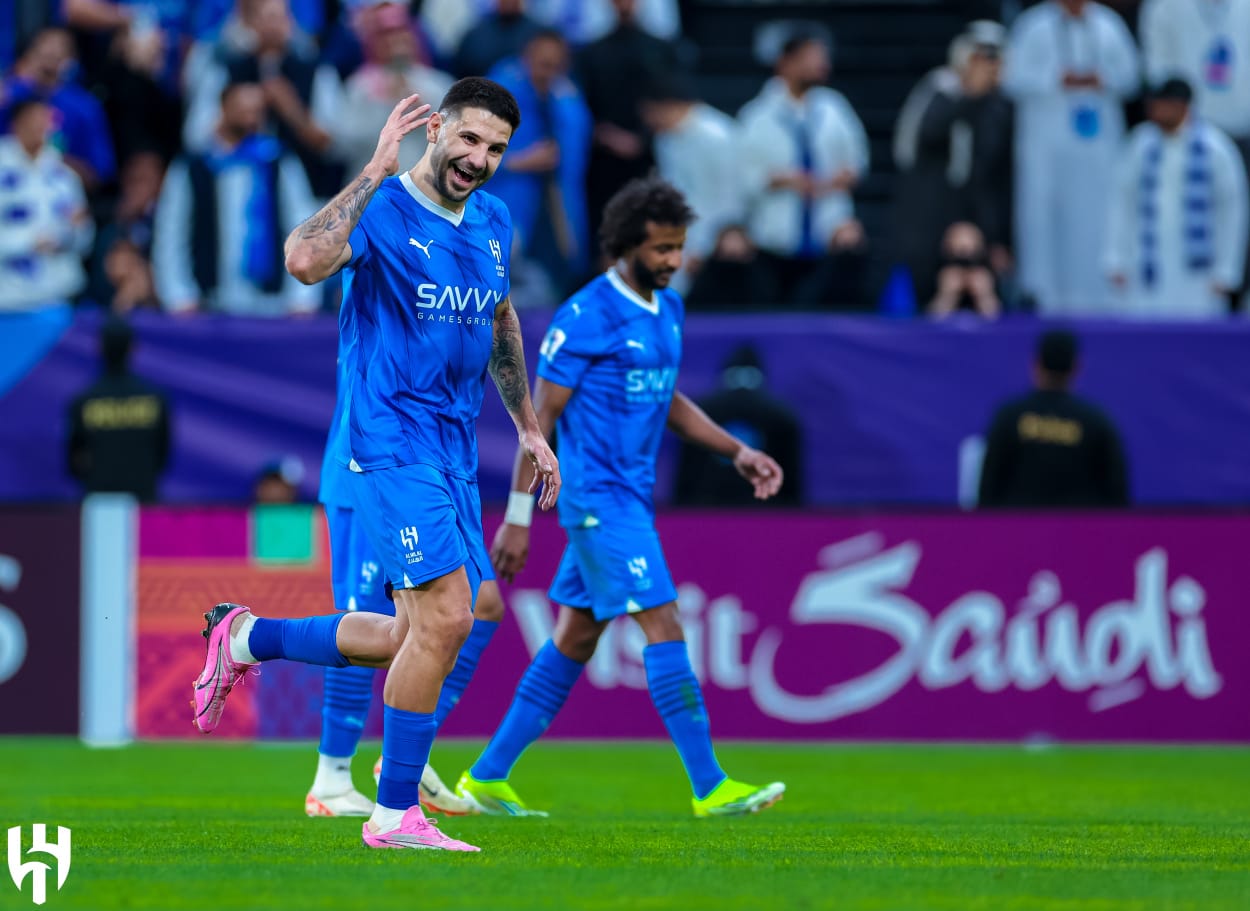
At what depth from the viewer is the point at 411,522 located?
694cm

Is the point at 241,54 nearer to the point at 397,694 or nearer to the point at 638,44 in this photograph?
the point at 638,44

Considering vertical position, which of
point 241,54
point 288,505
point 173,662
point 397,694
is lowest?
point 173,662

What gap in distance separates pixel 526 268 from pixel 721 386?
2.21 meters

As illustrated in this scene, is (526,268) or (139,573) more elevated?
(526,268)

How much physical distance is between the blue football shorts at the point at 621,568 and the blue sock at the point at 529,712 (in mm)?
379

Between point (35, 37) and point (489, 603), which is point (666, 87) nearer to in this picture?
point (35, 37)

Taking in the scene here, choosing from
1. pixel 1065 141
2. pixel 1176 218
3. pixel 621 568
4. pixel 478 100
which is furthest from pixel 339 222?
pixel 1065 141

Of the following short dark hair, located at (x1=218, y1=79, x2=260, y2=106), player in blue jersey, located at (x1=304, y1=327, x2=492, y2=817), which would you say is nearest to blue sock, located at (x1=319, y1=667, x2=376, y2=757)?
player in blue jersey, located at (x1=304, y1=327, x2=492, y2=817)

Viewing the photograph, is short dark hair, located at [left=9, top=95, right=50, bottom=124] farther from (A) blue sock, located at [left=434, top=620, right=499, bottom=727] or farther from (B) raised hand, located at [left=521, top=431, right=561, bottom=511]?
(B) raised hand, located at [left=521, top=431, right=561, bottom=511]

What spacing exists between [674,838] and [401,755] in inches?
43.0

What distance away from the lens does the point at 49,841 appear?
716 cm


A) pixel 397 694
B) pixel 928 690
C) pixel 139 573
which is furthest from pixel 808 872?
pixel 139 573

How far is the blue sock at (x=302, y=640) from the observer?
23.7ft

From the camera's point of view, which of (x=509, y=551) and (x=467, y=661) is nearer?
(x=509, y=551)
